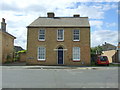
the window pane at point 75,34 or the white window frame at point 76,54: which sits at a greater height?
the window pane at point 75,34

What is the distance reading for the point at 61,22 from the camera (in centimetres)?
2766

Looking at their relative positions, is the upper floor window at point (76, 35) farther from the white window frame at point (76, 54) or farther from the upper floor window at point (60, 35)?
the upper floor window at point (60, 35)

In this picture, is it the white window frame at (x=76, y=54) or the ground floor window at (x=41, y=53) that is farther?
the ground floor window at (x=41, y=53)

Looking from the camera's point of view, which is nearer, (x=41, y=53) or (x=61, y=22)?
(x=41, y=53)

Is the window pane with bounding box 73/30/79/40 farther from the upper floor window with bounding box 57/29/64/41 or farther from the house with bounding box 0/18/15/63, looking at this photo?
the house with bounding box 0/18/15/63

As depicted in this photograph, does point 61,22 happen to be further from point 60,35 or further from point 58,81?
point 58,81

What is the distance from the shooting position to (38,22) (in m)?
27.7

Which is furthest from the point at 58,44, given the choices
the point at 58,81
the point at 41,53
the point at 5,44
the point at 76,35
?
the point at 58,81

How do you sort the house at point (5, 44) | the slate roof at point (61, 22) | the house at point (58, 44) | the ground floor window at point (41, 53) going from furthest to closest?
the house at point (5, 44)
the slate roof at point (61, 22)
the ground floor window at point (41, 53)
the house at point (58, 44)

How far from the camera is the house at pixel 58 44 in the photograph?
84.2ft

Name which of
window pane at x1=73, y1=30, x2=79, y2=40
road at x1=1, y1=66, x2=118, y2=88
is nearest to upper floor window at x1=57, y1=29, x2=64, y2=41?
window pane at x1=73, y1=30, x2=79, y2=40

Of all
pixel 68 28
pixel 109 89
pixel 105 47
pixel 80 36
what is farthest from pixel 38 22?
pixel 105 47

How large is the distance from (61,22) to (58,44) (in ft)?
13.4

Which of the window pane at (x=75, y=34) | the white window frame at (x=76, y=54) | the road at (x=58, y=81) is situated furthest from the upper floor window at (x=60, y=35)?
the road at (x=58, y=81)
